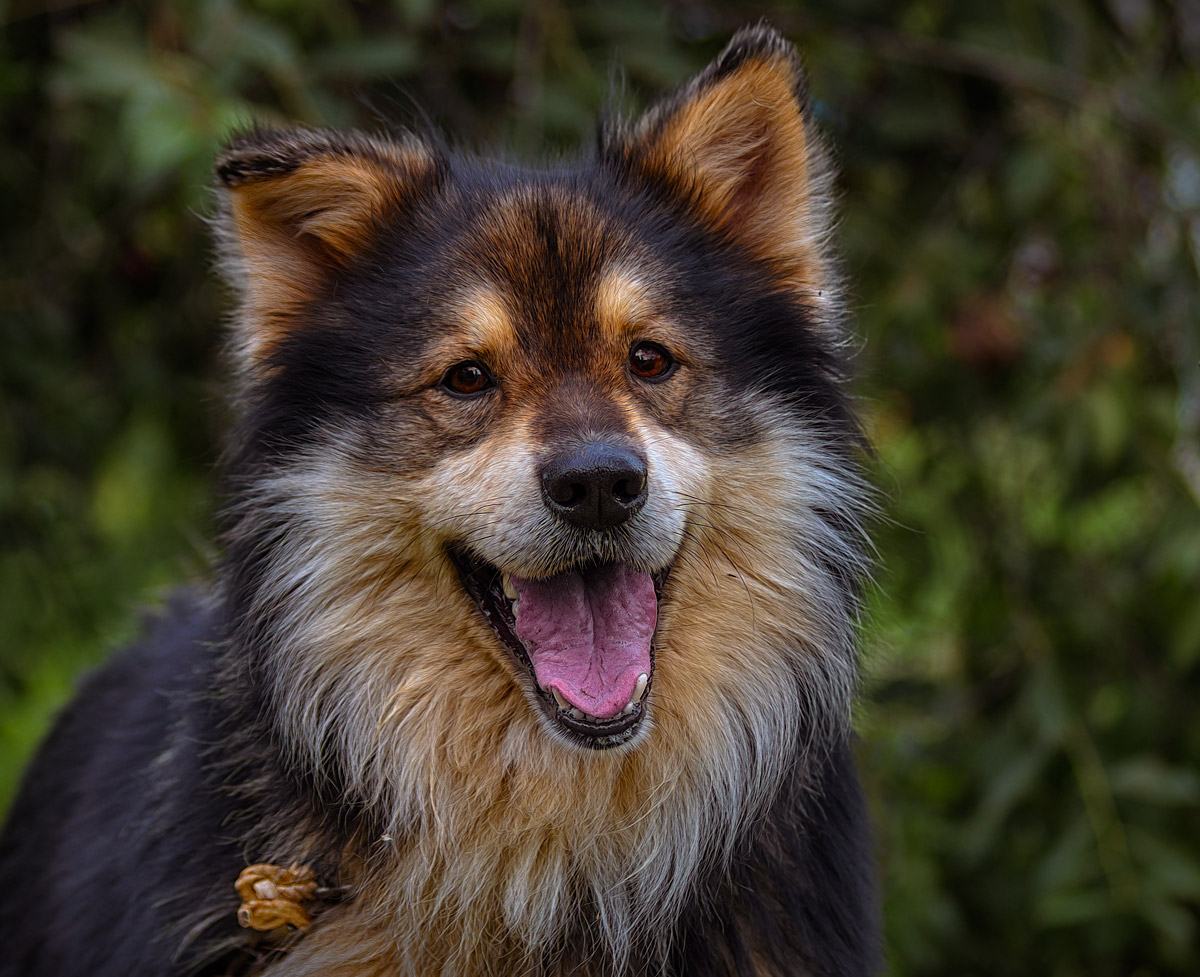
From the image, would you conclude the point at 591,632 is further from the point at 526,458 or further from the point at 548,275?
the point at 548,275

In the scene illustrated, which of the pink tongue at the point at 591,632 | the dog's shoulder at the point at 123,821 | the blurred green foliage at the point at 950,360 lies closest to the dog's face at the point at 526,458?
the pink tongue at the point at 591,632

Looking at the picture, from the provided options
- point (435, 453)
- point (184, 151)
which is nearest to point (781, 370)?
point (435, 453)

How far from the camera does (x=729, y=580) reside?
2816mm

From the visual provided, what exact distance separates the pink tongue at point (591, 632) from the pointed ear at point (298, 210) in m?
0.80

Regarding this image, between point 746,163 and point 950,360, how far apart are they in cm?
198

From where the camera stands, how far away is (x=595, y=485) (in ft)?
8.33

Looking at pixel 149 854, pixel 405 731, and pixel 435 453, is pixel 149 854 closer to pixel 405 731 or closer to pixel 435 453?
pixel 405 731

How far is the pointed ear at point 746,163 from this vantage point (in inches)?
115

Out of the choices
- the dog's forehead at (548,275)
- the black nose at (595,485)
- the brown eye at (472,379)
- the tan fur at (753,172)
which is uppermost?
the tan fur at (753,172)

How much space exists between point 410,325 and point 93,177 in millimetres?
2546

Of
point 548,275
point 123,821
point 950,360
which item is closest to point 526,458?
point 548,275

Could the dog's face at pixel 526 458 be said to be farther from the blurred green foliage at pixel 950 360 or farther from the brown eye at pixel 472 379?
the blurred green foliage at pixel 950 360

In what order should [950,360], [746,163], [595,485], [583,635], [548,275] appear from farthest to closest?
1. [950,360]
2. [746,163]
3. [548,275]
4. [583,635]
5. [595,485]

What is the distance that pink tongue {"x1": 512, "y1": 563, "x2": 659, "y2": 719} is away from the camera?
8.57 feet
